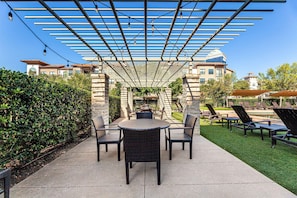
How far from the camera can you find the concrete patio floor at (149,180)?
2406mm

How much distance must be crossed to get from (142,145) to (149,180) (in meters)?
0.64

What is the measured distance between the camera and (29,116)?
3.11 m

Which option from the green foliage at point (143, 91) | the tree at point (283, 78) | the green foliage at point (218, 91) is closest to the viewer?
the green foliage at point (143, 91)

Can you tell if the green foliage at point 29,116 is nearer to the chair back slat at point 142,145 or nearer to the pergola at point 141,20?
the pergola at point 141,20

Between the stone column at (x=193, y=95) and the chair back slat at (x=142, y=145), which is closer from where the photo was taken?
the chair back slat at (x=142, y=145)

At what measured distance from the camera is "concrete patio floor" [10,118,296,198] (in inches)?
94.7

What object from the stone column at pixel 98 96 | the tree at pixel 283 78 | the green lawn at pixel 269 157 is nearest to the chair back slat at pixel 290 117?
the green lawn at pixel 269 157

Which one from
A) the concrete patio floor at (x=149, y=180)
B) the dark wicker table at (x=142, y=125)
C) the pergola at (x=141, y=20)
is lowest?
the concrete patio floor at (x=149, y=180)

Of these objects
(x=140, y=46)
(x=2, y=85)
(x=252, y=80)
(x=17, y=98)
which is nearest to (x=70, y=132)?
(x=17, y=98)

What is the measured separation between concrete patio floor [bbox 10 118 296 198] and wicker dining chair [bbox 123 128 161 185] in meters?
0.28

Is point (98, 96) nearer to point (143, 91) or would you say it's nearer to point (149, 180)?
point (149, 180)

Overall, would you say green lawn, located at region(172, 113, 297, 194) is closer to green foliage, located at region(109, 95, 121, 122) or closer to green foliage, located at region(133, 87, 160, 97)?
green foliage, located at region(109, 95, 121, 122)

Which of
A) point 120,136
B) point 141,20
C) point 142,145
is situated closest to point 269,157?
point 142,145

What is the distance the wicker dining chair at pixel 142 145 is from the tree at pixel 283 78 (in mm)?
31701
